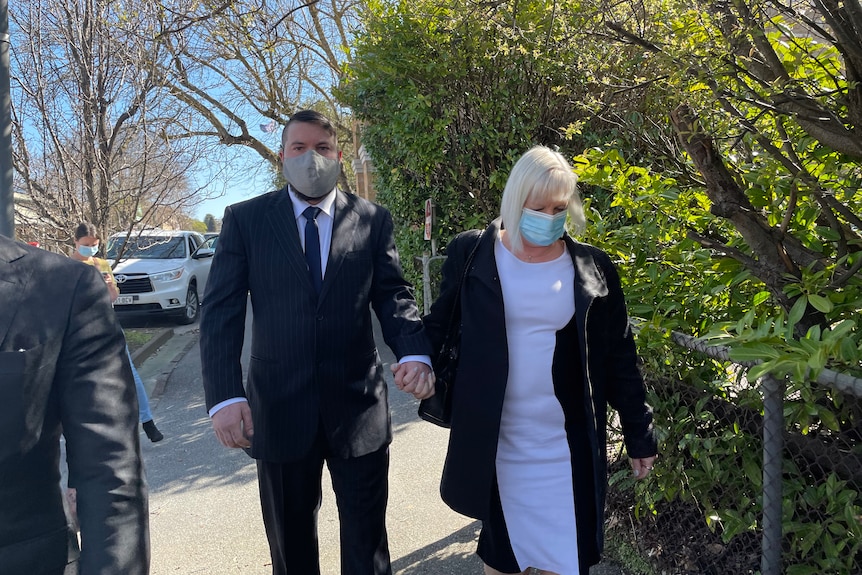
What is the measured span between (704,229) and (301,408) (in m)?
2.03

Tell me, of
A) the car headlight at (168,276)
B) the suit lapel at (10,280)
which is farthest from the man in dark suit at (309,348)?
the car headlight at (168,276)

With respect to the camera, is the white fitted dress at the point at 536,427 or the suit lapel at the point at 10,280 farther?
the white fitted dress at the point at 536,427

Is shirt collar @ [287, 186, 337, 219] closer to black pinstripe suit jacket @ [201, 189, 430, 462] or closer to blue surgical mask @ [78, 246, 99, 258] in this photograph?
black pinstripe suit jacket @ [201, 189, 430, 462]

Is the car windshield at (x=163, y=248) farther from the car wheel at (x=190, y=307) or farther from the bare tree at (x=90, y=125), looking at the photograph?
the bare tree at (x=90, y=125)

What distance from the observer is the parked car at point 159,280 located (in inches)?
464

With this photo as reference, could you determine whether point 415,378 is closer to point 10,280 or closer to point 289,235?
point 289,235

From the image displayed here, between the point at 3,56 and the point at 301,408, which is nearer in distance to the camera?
the point at 301,408

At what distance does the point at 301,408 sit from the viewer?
95.9 inches

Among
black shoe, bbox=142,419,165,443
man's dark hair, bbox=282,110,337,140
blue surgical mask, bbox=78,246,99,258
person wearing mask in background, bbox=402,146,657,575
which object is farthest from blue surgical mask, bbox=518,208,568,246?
blue surgical mask, bbox=78,246,99,258

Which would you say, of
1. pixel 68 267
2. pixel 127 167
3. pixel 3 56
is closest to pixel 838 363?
pixel 68 267

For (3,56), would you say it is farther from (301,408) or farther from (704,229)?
(704,229)

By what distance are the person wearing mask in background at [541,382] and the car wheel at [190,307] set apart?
11155 mm

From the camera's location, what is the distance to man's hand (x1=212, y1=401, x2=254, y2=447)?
2.32 m

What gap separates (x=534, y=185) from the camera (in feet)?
7.37
